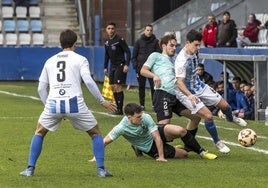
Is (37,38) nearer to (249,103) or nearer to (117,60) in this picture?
(117,60)

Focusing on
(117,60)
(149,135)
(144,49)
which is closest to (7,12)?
(144,49)

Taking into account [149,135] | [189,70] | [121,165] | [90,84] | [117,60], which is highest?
[117,60]

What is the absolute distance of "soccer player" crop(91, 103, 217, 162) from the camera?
37.9 ft

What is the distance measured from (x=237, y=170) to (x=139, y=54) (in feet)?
30.4

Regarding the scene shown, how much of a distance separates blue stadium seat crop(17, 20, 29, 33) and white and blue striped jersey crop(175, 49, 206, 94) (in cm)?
2835

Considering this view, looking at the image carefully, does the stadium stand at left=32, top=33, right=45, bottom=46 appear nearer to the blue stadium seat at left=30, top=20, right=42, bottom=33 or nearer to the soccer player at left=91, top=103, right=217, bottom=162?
the blue stadium seat at left=30, top=20, right=42, bottom=33

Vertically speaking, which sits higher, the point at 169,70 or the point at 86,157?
the point at 169,70

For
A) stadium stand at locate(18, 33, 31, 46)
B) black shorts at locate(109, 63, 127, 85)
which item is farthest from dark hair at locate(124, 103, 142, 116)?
stadium stand at locate(18, 33, 31, 46)

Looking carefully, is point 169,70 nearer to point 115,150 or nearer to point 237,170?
point 115,150

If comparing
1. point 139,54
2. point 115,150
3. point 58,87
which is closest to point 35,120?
point 139,54

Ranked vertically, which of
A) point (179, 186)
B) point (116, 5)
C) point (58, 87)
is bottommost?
point (179, 186)

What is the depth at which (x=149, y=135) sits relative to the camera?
11914mm

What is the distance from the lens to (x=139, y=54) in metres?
20.2

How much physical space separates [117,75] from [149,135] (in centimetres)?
775
